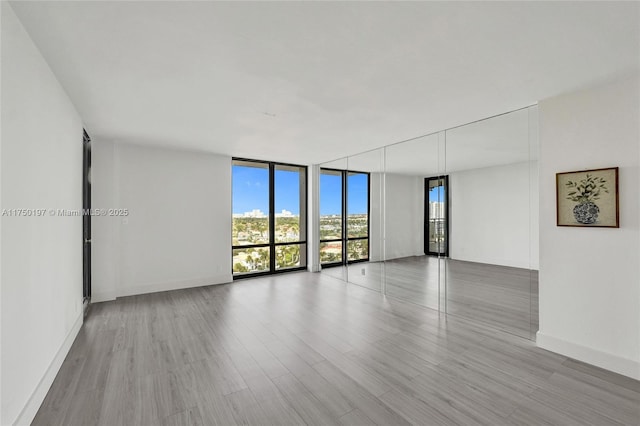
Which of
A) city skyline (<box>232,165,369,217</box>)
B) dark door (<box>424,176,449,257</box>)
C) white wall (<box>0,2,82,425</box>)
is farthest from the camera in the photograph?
city skyline (<box>232,165,369,217</box>)

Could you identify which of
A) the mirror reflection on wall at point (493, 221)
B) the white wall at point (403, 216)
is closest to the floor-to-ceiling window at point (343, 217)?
the white wall at point (403, 216)

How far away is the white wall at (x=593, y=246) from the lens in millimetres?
2402

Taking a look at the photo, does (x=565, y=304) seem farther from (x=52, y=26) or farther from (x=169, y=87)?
(x=52, y=26)

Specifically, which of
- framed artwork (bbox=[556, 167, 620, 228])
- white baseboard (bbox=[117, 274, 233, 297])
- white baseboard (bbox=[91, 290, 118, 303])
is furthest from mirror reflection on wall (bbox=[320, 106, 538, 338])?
white baseboard (bbox=[91, 290, 118, 303])

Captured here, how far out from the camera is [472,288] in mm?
3781

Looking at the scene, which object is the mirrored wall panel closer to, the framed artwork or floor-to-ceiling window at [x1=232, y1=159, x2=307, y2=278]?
the framed artwork

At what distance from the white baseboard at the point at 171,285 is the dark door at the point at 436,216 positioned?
13.5 feet

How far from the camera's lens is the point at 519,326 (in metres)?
3.26

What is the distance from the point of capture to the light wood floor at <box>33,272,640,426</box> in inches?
77.3

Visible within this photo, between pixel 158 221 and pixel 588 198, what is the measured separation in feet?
20.4

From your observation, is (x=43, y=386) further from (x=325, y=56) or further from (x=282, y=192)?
(x=282, y=192)

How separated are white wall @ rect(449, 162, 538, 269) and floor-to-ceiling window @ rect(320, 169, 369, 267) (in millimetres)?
1869

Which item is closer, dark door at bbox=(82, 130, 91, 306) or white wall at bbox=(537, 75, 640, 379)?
white wall at bbox=(537, 75, 640, 379)

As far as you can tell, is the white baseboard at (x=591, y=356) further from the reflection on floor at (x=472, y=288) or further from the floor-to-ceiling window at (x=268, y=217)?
the floor-to-ceiling window at (x=268, y=217)
